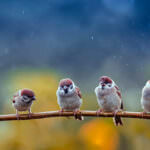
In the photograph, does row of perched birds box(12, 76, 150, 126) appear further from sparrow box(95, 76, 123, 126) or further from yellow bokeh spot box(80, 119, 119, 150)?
yellow bokeh spot box(80, 119, 119, 150)

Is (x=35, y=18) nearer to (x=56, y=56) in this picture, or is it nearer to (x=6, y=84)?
(x=56, y=56)

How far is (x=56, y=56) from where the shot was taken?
692 centimetres

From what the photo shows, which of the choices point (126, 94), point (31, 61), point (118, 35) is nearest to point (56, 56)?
point (31, 61)

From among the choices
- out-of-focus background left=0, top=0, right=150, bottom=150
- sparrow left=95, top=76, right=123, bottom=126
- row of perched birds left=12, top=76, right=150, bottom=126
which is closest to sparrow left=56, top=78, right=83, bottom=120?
row of perched birds left=12, top=76, right=150, bottom=126

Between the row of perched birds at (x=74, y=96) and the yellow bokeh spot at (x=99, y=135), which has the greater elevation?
the row of perched birds at (x=74, y=96)

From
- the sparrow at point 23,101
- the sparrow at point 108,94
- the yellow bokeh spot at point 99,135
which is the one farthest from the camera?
the yellow bokeh spot at point 99,135

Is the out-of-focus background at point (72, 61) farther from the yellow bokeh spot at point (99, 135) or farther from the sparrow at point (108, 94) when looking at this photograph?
the sparrow at point (108, 94)

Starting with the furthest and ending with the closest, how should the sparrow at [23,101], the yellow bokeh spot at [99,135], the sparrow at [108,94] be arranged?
1. the yellow bokeh spot at [99,135]
2. the sparrow at [23,101]
3. the sparrow at [108,94]

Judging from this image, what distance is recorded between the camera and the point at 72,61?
662 cm

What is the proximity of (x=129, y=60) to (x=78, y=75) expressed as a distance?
107 cm

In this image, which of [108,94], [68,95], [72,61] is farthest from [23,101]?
[72,61]

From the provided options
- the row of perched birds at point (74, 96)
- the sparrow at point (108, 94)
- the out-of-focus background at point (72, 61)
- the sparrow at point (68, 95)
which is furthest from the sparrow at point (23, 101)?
the out-of-focus background at point (72, 61)

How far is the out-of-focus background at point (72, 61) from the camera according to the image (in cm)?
470

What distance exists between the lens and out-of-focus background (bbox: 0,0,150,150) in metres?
4.70
